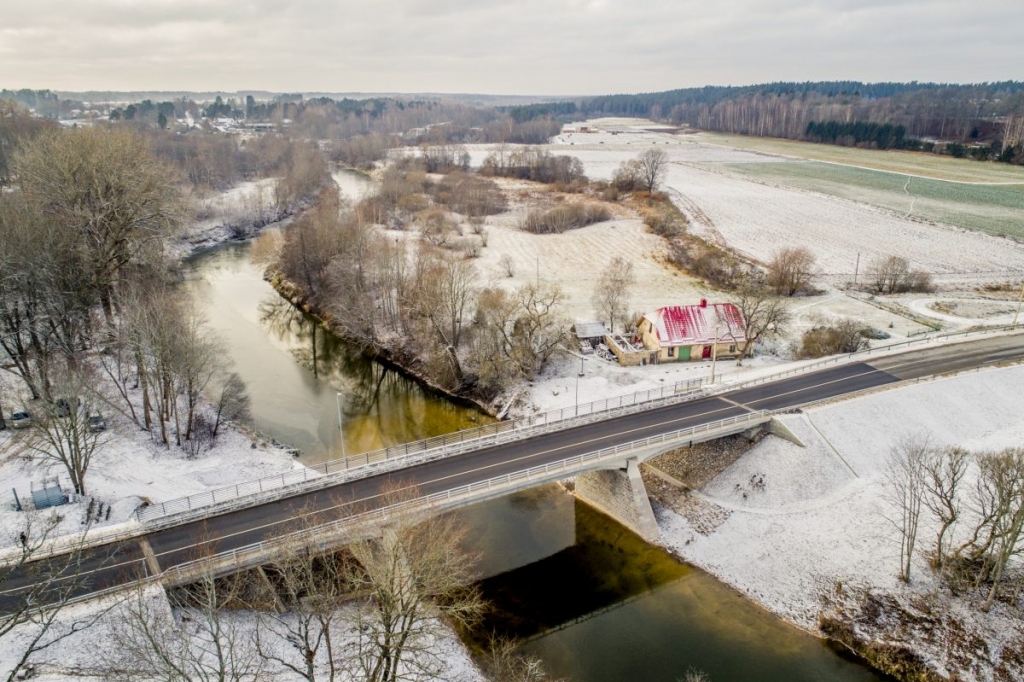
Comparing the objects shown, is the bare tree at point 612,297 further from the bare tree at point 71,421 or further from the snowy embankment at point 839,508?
the bare tree at point 71,421

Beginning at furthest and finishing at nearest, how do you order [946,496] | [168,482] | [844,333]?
[844,333], [168,482], [946,496]

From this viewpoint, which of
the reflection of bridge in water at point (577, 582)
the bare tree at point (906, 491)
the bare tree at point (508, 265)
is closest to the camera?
the reflection of bridge in water at point (577, 582)

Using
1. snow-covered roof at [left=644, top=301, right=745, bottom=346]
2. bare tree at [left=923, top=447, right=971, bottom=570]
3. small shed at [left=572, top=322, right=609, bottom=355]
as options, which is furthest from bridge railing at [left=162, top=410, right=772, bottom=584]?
small shed at [left=572, top=322, right=609, bottom=355]

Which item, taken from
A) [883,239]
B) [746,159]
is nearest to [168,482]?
[883,239]

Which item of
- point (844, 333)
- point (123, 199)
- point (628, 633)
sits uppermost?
point (123, 199)

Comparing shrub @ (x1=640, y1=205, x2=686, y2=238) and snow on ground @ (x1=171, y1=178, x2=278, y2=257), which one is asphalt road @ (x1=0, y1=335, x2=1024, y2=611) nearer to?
shrub @ (x1=640, y1=205, x2=686, y2=238)

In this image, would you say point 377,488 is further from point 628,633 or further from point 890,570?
point 890,570

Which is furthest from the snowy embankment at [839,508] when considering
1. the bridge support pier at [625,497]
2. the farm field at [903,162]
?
the farm field at [903,162]

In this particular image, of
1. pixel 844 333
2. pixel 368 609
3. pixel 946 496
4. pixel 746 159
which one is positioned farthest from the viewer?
pixel 746 159
